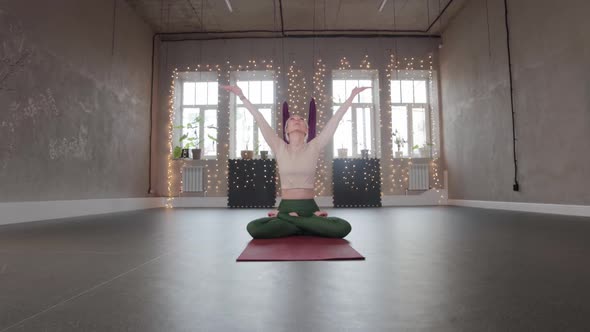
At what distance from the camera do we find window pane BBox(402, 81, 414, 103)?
8.14m

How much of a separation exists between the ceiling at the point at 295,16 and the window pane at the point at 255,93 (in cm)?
114

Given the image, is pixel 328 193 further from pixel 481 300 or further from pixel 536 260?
pixel 481 300

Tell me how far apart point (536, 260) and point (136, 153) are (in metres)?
6.81

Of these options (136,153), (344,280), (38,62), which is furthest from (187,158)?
(344,280)

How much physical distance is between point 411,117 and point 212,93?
15.7 ft

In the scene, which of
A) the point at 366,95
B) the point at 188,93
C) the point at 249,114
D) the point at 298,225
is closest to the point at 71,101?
the point at 188,93

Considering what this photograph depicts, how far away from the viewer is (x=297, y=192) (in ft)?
7.43

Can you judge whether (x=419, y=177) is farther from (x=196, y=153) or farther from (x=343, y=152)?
(x=196, y=153)

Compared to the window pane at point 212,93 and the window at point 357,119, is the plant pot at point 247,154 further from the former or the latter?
the window at point 357,119

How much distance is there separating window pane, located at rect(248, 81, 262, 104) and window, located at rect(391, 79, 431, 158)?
3186 millimetres

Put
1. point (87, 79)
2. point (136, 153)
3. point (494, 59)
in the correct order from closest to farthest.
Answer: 1. point (87, 79)
2. point (494, 59)
3. point (136, 153)

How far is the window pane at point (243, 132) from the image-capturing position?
805cm

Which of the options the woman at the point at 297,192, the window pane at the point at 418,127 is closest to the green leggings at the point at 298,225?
the woman at the point at 297,192

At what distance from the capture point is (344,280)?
47.6 inches
